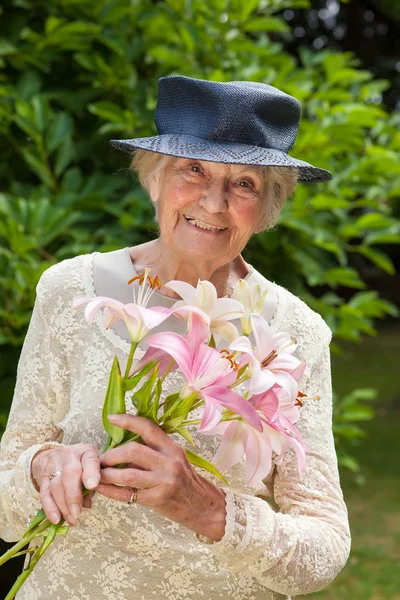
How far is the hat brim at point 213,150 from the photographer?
6.09 ft

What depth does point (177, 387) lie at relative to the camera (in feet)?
6.91

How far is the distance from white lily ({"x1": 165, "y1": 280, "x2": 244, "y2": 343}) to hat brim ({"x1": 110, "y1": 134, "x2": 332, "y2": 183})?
0.36m

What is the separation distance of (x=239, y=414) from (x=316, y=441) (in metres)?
0.68

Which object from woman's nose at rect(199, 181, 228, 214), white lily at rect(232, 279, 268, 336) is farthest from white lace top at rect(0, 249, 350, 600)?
white lily at rect(232, 279, 268, 336)

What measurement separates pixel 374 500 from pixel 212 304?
614cm

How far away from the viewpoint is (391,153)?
3611 millimetres

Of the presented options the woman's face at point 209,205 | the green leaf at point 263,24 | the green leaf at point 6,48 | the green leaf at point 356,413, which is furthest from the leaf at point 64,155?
the green leaf at point 356,413

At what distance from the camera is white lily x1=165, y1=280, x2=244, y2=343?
5.12 feet

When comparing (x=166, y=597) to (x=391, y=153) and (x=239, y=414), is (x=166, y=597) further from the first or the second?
(x=391, y=153)

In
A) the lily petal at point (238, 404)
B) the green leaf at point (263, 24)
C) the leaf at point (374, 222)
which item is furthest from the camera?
the green leaf at point (263, 24)

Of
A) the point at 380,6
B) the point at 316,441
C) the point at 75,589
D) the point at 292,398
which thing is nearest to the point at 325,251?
the point at 316,441

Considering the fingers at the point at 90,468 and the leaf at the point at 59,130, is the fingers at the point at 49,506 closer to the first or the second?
the fingers at the point at 90,468

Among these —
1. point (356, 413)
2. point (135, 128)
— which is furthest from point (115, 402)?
point (356, 413)

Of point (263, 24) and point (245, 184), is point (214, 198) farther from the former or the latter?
point (263, 24)
